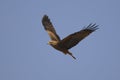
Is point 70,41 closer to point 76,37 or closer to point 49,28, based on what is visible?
point 76,37

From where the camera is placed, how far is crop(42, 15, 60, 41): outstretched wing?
17.1 meters

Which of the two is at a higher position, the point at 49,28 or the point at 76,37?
the point at 49,28

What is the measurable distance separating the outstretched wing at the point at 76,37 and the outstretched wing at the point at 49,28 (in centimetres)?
153

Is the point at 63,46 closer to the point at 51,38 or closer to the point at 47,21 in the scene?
the point at 51,38

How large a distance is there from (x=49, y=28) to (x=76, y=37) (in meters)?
3.87

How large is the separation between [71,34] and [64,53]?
107 centimetres

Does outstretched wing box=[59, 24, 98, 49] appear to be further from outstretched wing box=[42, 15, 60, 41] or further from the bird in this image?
outstretched wing box=[42, 15, 60, 41]

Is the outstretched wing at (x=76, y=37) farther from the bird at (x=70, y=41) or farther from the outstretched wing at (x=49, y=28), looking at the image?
the outstretched wing at (x=49, y=28)

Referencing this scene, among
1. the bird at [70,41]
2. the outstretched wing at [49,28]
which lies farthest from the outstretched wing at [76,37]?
the outstretched wing at [49,28]

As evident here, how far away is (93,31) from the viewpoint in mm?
15078

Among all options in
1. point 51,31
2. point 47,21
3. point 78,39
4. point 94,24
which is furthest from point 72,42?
point 47,21

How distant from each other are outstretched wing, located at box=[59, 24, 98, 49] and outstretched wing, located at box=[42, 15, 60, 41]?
1529 millimetres

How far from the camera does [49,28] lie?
18.6 metres

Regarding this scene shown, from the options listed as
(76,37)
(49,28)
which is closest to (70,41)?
(76,37)
